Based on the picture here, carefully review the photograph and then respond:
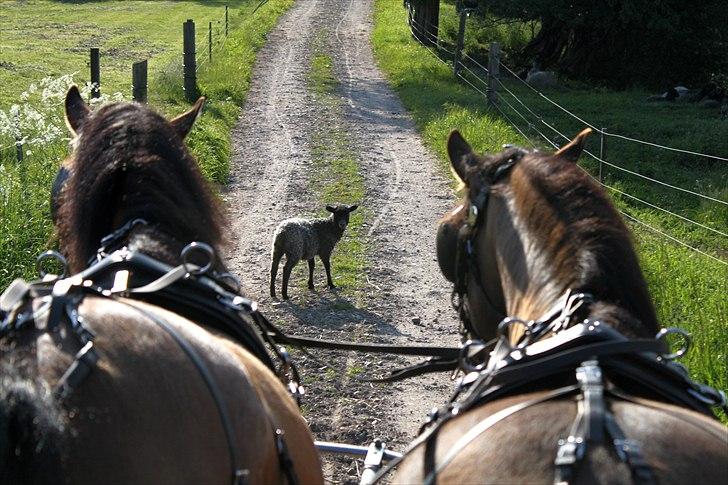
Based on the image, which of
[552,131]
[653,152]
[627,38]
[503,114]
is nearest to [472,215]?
[503,114]

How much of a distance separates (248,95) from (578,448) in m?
18.5

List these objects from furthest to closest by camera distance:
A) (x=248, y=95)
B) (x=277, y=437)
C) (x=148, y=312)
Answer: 1. (x=248, y=95)
2. (x=277, y=437)
3. (x=148, y=312)

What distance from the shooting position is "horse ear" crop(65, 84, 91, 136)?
4.06 meters

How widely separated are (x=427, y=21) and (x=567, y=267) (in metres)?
26.6

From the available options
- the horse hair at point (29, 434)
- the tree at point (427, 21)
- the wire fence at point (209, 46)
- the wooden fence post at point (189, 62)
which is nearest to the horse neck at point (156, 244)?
the horse hair at point (29, 434)

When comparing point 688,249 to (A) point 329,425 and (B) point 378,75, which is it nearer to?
(A) point 329,425

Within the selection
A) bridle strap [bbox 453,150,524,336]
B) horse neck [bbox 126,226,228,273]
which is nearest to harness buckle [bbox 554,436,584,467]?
bridle strap [bbox 453,150,524,336]

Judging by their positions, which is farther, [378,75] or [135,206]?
[378,75]

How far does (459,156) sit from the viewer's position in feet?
12.0

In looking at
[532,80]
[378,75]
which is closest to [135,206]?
[378,75]

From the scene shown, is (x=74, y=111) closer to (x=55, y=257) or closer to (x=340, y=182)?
(x=55, y=257)

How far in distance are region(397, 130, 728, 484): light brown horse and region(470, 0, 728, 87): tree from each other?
20628 millimetres

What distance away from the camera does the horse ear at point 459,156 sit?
11.7 ft

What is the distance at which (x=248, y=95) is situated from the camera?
788 inches
